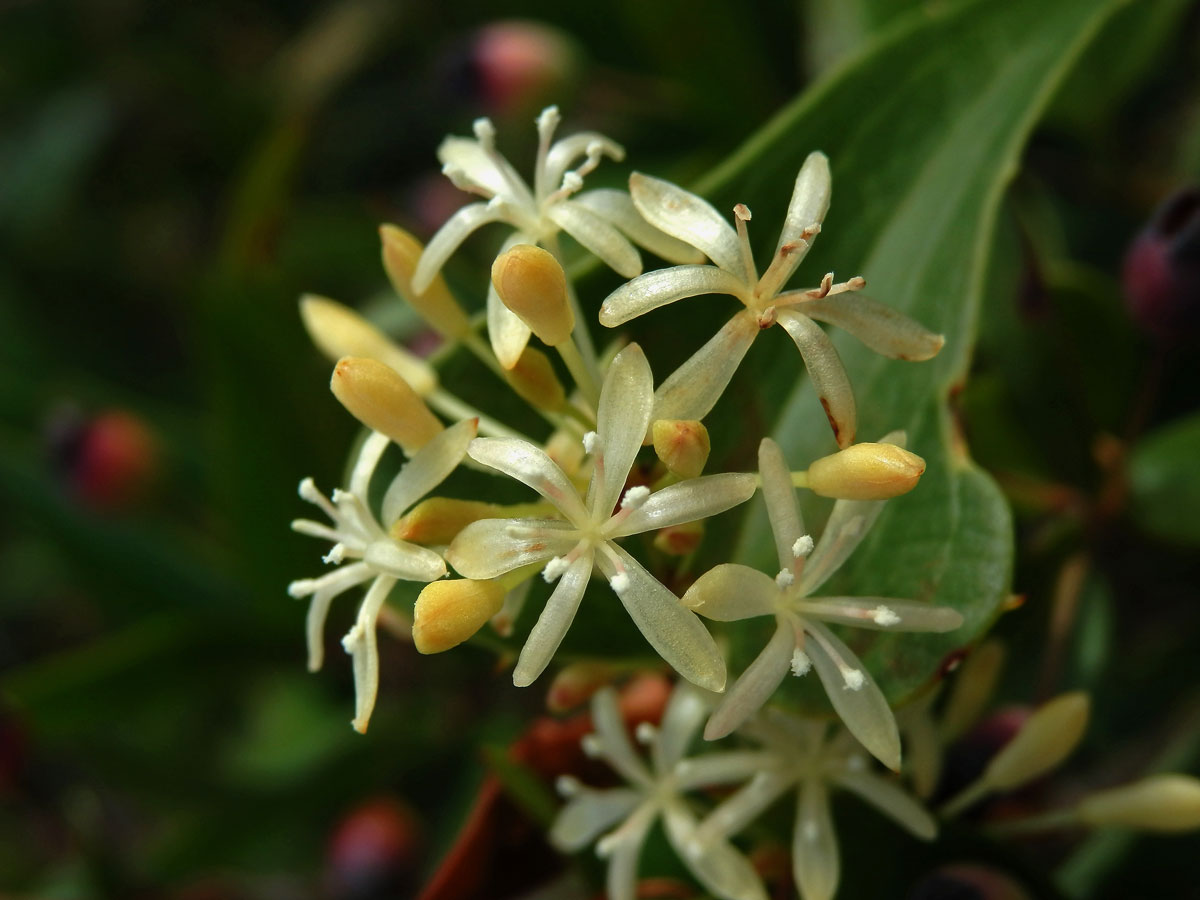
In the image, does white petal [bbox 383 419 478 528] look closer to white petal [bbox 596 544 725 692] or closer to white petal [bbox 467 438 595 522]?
white petal [bbox 467 438 595 522]

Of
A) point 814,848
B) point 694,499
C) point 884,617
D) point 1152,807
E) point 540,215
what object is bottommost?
point 1152,807

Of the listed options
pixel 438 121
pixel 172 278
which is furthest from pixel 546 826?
pixel 172 278

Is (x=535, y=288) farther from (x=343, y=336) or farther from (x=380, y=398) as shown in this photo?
(x=343, y=336)

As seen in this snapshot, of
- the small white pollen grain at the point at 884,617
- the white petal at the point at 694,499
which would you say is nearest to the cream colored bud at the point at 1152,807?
the small white pollen grain at the point at 884,617

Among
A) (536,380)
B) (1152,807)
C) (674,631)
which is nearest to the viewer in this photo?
(674,631)

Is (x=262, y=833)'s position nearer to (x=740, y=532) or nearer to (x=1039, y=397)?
(x=740, y=532)

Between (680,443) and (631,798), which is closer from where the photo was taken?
(680,443)

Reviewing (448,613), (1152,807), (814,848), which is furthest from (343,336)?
(1152,807)
